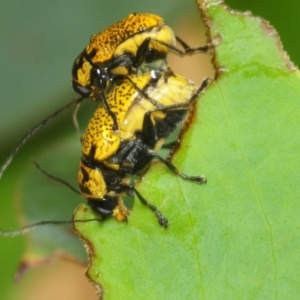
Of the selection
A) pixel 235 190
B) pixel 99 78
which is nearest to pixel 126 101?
pixel 99 78

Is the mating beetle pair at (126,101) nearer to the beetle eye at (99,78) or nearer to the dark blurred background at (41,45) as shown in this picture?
the beetle eye at (99,78)

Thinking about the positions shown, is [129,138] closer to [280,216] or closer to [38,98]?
[280,216]

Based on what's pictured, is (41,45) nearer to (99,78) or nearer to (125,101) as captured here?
(99,78)

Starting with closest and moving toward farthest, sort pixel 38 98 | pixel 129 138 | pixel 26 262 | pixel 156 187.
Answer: pixel 156 187, pixel 129 138, pixel 26 262, pixel 38 98

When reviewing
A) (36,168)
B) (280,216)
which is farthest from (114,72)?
(280,216)

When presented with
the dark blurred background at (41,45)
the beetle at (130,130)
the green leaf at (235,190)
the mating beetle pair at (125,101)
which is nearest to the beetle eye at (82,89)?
the mating beetle pair at (125,101)
